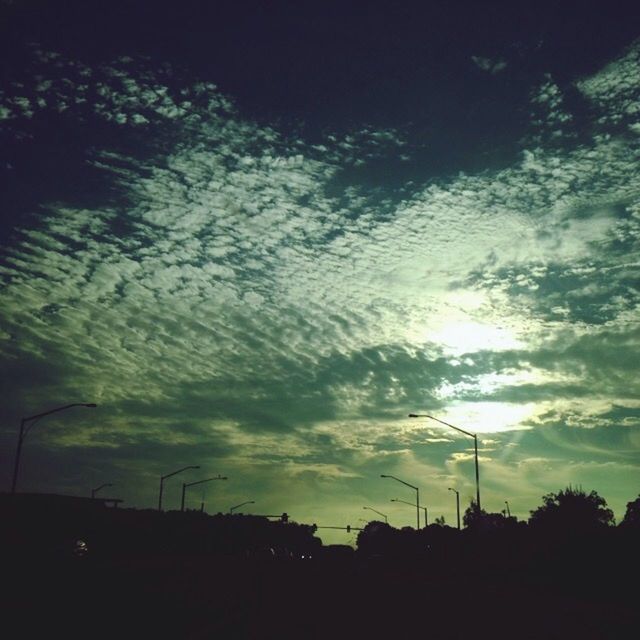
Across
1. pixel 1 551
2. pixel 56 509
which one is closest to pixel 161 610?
pixel 1 551

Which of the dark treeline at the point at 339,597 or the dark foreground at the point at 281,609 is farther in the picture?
the dark treeline at the point at 339,597

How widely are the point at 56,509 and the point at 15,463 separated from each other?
2545cm

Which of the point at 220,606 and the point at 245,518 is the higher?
the point at 245,518

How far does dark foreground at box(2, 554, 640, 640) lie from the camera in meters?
14.8

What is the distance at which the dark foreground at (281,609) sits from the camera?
14.8 m

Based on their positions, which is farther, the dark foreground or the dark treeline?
the dark treeline

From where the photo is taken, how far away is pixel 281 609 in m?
21.0

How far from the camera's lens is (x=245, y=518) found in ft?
550

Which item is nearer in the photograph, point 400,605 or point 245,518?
point 400,605

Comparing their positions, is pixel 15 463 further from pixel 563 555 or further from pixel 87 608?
pixel 563 555

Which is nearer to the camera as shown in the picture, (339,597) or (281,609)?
(281,609)

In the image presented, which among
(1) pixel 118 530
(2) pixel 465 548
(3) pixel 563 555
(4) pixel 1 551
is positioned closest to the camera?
(4) pixel 1 551

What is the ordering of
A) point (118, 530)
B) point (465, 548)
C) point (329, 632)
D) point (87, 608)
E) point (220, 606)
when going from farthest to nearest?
1. point (118, 530)
2. point (465, 548)
3. point (220, 606)
4. point (87, 608)
5. point (329, 632)

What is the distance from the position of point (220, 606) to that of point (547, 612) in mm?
10992
